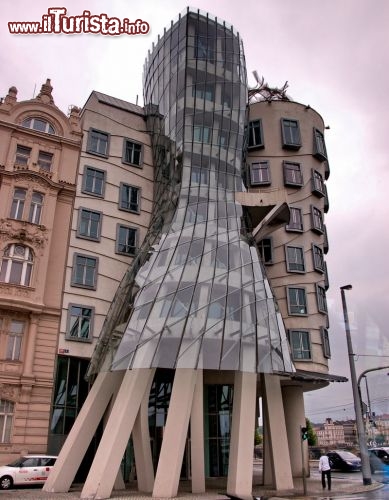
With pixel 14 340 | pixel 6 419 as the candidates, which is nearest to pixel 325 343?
pixel 14 340

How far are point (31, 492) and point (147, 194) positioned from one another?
20.2 metres

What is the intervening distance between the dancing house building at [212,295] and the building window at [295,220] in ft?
0.35

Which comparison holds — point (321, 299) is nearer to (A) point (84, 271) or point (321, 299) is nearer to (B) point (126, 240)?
(B) point (126, 240)

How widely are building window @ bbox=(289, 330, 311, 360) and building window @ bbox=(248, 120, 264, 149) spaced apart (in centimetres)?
1474

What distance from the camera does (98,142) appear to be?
32.9 meters

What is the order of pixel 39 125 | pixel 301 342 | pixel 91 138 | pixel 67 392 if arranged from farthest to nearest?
pixel 91 138 < pixel 39 125 < pixel 301 342 < pixel 67 392

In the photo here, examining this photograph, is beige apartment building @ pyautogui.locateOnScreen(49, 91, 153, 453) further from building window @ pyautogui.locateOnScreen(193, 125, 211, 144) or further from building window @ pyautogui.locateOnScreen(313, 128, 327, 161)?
building window @ pyautogui.locateOnScreen(313, 128, 327, 161)

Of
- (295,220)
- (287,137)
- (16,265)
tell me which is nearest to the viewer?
(16,265)

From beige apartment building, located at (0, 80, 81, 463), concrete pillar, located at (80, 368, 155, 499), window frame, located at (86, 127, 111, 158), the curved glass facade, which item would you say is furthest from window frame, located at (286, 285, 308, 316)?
window frame, located at (86, 127, 111, 158)

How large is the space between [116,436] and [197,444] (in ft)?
12.1

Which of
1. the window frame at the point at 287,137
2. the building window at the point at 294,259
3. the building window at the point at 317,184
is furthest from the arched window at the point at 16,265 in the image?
the building window at the point at 317,184

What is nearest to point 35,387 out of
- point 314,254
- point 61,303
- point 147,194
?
point 61,303

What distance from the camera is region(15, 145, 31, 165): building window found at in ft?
97.8

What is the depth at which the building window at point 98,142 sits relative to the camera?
3234cm
